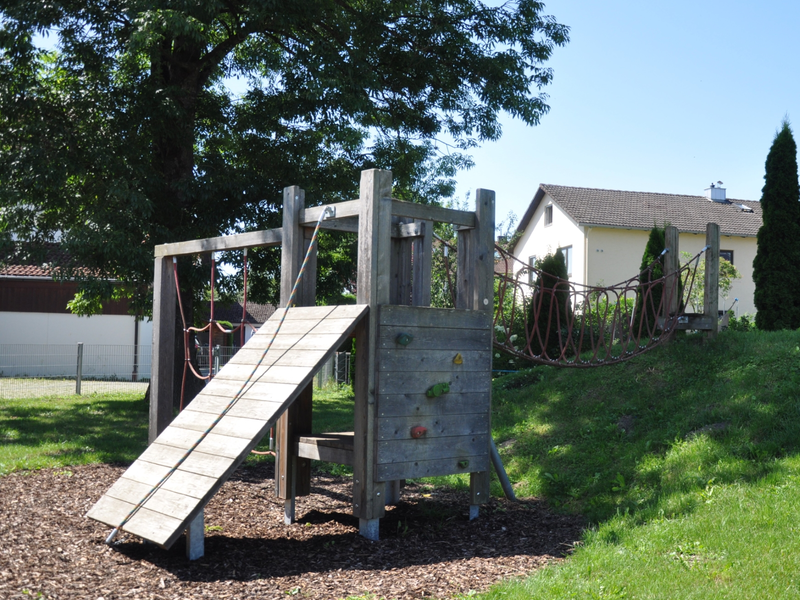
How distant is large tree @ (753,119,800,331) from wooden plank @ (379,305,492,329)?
23.7 feet

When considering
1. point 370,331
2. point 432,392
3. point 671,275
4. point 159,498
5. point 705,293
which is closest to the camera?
point 159,498

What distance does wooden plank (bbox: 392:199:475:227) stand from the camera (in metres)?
5.29

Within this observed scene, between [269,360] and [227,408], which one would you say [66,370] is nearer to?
[269,360]

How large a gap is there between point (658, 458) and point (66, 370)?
1815cm

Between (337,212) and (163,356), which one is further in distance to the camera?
(163,356)

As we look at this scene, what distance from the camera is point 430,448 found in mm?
5434

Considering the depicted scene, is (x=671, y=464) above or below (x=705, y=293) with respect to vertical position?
below

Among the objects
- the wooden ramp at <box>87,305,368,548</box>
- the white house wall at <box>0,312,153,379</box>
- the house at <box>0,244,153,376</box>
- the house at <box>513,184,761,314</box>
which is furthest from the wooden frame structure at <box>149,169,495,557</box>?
the house at <box>0,244,153,376</box>

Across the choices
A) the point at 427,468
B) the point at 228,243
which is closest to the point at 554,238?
the point at 228,243

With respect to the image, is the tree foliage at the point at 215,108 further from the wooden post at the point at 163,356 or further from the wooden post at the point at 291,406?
the wooden post at the point at 291,406

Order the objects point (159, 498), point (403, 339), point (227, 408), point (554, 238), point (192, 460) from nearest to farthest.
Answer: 1. point (159, 498)
2. point (192, 460)
3. point (227, 408)
4. point (403, 339)
5. point (554, 238)

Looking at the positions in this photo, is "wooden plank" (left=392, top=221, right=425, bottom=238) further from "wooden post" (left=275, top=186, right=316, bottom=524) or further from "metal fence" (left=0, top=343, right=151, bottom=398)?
"metal fence" (left=0, top=343, right=151, bottom=398)

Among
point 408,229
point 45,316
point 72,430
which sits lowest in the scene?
point 72,430

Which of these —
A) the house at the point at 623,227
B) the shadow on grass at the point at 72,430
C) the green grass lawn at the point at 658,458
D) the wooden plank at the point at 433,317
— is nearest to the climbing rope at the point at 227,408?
the wooden plank at the point at 433,317
